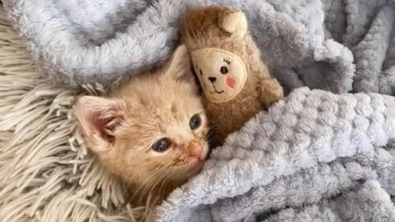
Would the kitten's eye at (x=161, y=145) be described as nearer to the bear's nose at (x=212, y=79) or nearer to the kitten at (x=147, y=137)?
the kitten at (x=147, y=137)

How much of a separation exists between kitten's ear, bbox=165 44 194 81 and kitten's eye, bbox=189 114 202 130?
8cm

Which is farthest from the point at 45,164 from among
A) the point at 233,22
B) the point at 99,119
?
the point at 233,22

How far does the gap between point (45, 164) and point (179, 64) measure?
0.91 ft

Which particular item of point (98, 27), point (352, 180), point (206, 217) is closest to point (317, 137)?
point (352, 180)

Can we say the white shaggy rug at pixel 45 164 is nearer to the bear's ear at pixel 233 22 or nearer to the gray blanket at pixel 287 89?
the gray blanket at pixel 287 89

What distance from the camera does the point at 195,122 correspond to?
1115 mm

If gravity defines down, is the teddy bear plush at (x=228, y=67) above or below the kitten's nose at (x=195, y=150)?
above

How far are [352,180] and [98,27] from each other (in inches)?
19.7

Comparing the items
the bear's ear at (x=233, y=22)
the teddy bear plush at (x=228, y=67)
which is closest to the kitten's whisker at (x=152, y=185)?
the teddy bear plush at (x=228, y=67)

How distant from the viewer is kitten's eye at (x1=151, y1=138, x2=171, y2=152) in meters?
1.08

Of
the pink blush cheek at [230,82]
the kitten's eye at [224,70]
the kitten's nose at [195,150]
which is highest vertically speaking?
the kitten's eye at [224,70]

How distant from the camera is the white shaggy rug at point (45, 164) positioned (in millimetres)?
1063

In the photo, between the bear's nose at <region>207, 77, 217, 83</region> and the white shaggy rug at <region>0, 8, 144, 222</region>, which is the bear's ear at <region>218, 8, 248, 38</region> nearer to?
the bear's nose at <region>207, 77, 217, 83</region>

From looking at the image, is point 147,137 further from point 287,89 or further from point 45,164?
point 287,89
